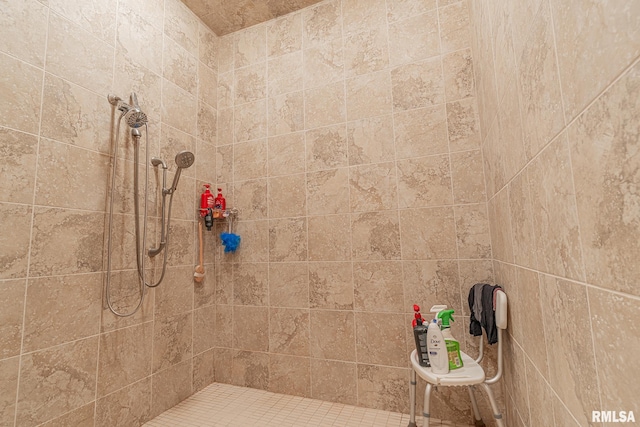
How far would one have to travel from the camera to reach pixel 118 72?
1617 millimetres

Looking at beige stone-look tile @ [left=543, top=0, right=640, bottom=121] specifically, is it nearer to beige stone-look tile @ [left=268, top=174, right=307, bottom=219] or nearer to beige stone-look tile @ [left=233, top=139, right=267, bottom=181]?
beige stone-look tile @ [left=268, top=174, right=307, bottom=219]

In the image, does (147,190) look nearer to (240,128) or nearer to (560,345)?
(240,128)

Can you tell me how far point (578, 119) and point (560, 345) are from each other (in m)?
0.50

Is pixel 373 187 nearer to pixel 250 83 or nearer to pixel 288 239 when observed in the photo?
pixel 288 239

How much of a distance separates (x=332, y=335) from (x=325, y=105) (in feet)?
4.79

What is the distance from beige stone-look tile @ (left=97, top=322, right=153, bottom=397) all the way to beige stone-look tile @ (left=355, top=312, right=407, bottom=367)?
3.86ft

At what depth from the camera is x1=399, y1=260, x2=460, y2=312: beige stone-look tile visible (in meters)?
1.64

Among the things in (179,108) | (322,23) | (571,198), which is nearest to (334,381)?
(571,198)

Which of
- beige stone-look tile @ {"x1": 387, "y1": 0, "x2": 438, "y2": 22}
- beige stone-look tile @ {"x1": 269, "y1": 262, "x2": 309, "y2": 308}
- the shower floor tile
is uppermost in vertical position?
beige stone-look tile @ {"x1": 387, "y1": 0, "x2": 438, "y2": 22}

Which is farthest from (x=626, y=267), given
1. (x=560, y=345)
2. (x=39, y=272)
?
(x=39, y=272)

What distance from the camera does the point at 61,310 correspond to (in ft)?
4.29

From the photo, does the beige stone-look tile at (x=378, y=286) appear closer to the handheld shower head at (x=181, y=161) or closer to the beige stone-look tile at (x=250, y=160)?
the beige stone-look tile at (x=250, y=160)

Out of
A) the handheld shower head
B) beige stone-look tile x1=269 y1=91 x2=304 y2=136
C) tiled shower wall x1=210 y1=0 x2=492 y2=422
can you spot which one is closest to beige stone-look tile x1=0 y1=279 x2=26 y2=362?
the handheld shower head

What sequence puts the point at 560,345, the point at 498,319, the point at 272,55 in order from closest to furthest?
the point at 560,345, the point at 498,319, the point at 272,55
